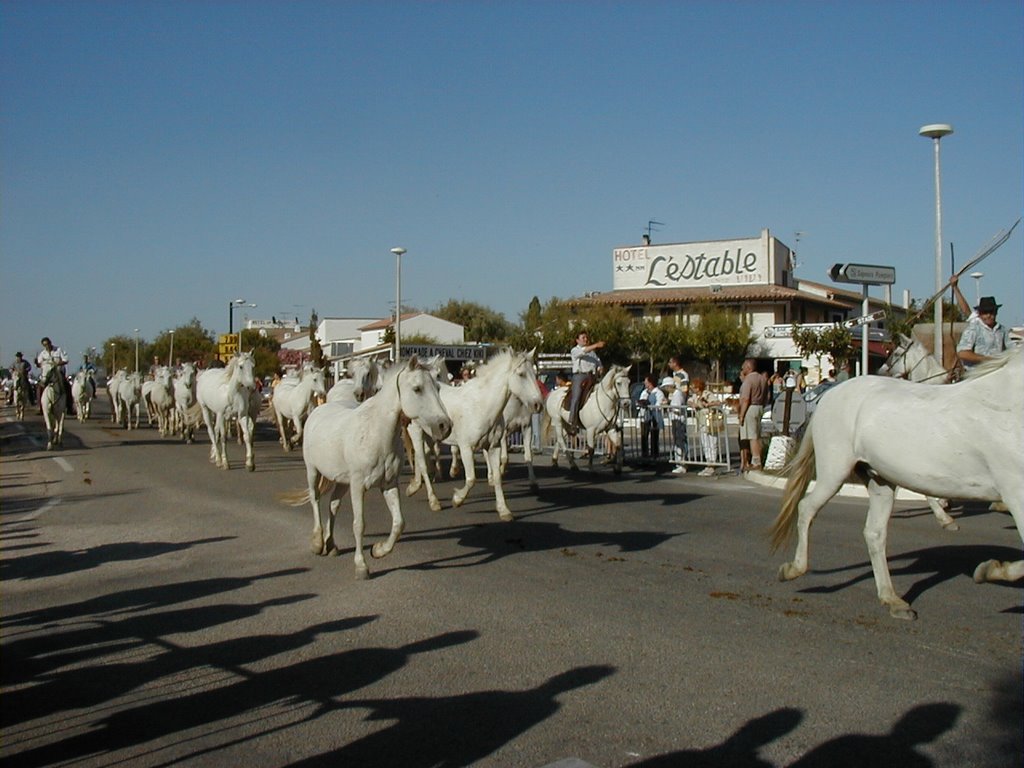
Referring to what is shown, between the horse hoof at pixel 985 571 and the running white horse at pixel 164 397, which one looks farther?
the running white horse at pixel 164 397

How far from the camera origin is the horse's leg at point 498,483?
12859 mm

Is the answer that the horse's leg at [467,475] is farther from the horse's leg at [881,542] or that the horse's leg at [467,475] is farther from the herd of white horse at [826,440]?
the horse's leg at [881,542]

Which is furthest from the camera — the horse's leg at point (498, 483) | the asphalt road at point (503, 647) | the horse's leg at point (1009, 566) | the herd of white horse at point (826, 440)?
the horse's leg at point (498, 483)

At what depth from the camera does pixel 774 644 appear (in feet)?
22.6

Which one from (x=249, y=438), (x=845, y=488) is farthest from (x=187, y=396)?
(x=845, y=488)

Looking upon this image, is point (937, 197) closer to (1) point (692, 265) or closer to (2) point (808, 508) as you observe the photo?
(2) point (808, 508)

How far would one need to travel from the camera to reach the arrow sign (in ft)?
53.9

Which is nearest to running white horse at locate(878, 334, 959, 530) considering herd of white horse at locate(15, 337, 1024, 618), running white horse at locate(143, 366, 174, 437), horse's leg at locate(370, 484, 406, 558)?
herd of white horse at locate(15, 337, 1024, 618)

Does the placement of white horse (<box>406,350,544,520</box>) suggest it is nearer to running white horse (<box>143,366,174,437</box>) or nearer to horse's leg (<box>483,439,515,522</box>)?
horse's leg (<box>483,439,515,522</box>)

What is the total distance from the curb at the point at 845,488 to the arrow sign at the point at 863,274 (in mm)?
3433

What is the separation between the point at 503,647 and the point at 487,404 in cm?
709

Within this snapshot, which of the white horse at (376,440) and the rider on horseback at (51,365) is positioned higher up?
the rider on horseback at (51,365)

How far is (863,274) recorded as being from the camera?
54.9 ft

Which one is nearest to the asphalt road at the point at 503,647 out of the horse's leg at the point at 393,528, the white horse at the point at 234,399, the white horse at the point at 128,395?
the horse's leg at the point at 393,528
